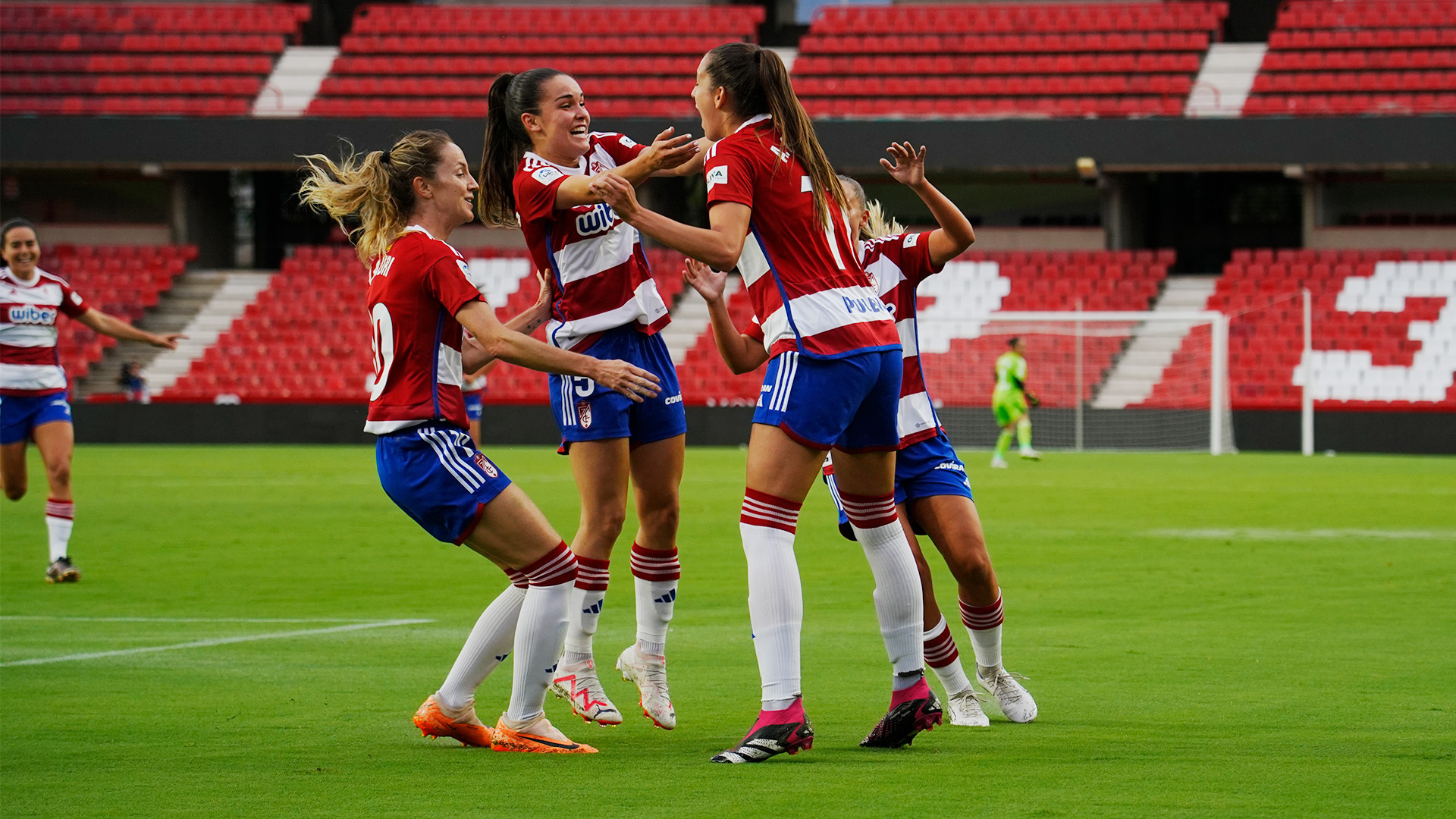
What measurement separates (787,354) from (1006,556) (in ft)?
23.8

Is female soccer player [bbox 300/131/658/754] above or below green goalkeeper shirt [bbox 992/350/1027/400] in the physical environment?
above

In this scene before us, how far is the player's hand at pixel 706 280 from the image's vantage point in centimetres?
548

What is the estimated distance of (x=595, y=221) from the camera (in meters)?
5.92

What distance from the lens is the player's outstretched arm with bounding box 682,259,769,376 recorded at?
5500mm

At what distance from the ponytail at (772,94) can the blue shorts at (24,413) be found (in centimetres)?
A: 775

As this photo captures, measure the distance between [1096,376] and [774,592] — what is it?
2779 cm

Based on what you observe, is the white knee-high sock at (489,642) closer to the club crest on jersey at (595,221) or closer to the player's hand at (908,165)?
the club crest on jersey at (595,221)

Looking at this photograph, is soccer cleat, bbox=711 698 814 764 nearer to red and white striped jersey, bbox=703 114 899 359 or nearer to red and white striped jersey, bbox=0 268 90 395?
red and white striped jersey, bbox=703 114 899 359

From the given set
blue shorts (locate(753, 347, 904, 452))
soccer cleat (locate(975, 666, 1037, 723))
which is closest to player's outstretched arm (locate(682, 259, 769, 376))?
blue shorts (locate(753, 347, 904, 452))

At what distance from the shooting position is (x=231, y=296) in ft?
121

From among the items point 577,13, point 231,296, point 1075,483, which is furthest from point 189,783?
point 577,13

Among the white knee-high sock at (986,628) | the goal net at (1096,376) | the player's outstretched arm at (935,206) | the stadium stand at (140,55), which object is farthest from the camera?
the stadium stand at (140,55)

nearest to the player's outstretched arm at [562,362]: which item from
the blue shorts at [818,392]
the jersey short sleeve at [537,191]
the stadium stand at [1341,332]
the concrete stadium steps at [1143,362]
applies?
the blue shorts at [818,392]

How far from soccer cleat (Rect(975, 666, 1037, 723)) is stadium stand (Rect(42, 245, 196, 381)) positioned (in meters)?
31.7
